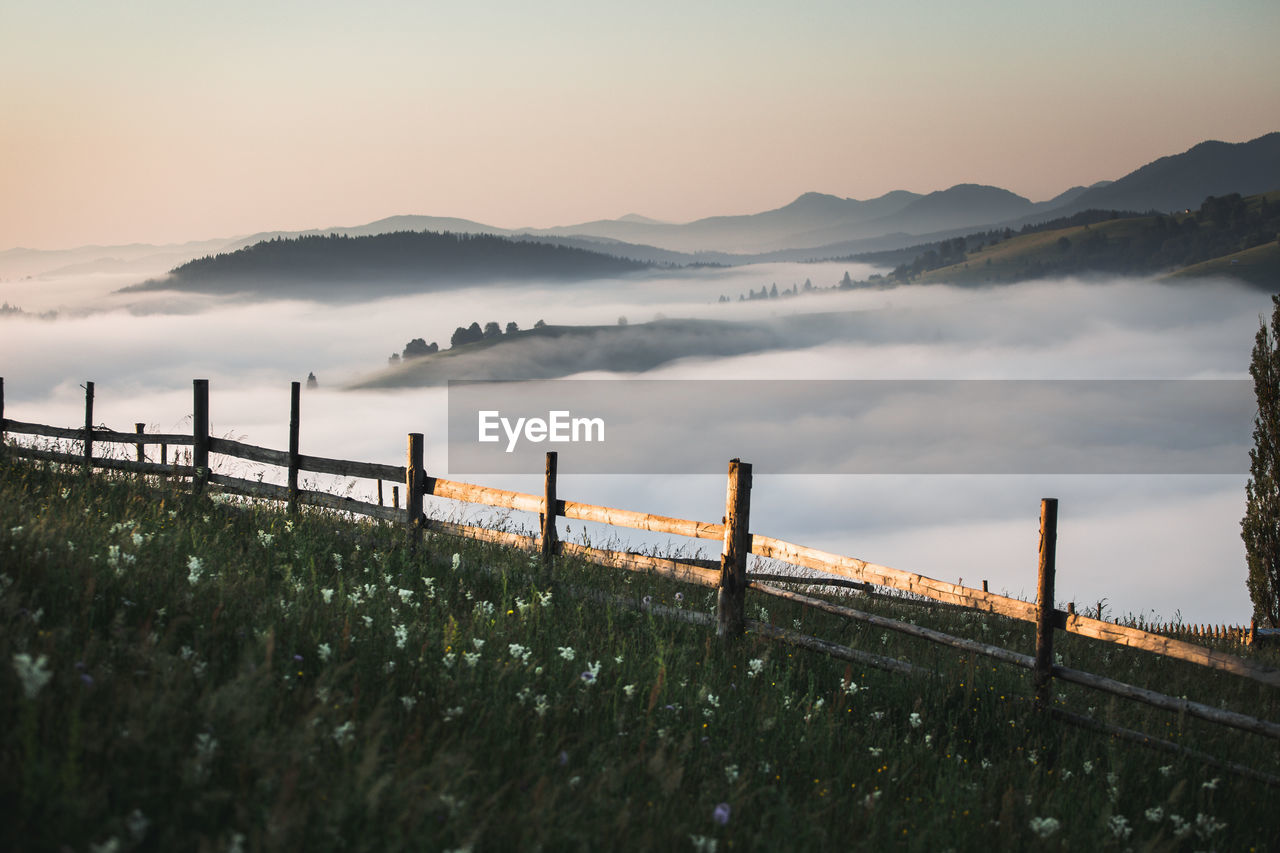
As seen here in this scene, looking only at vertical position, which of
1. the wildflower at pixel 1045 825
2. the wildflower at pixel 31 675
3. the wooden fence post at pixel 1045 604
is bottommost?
the wildflower at pixel 1045 825

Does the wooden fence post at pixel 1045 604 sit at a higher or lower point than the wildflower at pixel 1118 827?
higher

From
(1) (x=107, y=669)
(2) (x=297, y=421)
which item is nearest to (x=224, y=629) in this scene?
(1) (x=107, y=669)

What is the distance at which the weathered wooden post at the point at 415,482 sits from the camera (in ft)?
34.9

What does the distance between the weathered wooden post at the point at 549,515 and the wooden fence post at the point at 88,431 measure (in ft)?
24.3

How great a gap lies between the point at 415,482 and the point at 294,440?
4076 millimetres

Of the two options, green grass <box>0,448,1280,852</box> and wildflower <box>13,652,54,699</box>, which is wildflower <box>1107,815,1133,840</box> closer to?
green grass <box>0,448,1280,852</box>

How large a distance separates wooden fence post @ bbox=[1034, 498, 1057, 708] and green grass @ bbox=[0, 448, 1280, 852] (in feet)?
0.78

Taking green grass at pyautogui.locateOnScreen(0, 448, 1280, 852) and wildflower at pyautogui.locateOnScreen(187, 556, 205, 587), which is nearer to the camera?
green grass at pyautogui.locateOnScreen(0, 448, 1280, 852)

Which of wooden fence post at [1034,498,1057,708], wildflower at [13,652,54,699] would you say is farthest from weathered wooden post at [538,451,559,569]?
wildflower at [13,652,54,699]

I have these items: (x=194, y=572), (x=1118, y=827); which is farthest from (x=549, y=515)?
(x=1118, y=827)

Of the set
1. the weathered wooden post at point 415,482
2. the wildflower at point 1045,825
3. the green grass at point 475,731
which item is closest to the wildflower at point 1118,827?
the green grass at point 475,731

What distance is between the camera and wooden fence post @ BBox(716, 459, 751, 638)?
27.6 feet

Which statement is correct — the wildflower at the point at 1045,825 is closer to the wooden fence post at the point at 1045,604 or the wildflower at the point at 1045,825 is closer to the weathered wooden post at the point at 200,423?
the wooden fence post at the point at 1045,604

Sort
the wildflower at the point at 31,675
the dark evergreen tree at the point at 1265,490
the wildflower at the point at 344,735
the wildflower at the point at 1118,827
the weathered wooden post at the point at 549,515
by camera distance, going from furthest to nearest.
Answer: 1. the dark evergreen tree at the point at 1265,490
2. the weathered wooden post at the point at 549,515
3. the wildflower at the point at 1118,827
4. the wildflower at the point at 344,735
5. the wildflower at the point at 31,675
